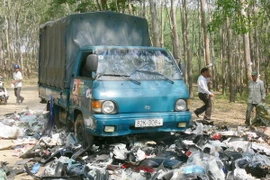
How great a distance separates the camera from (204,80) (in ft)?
37.2

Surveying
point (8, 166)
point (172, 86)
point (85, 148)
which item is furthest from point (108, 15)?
point (8, 166)

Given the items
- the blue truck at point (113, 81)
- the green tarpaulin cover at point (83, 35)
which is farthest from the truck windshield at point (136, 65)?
the green tarpaulin cover at point (83, 35)

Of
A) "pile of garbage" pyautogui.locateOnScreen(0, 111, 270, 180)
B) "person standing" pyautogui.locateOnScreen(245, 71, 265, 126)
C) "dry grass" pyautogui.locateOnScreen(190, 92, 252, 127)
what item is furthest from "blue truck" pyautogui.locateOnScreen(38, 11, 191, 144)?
"dry grass" pyautogui.locateOnScreen(190, 92, 252, 127)

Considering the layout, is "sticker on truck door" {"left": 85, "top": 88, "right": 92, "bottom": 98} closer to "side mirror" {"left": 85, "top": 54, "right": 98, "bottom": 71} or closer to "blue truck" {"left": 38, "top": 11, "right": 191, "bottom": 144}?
"blue truck" {"left": 38, "top": 11, "right": 191, "bottom": 144}

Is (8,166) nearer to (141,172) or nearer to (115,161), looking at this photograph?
(115,161)

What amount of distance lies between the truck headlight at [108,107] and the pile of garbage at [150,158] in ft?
2.01

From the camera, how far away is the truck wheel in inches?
284

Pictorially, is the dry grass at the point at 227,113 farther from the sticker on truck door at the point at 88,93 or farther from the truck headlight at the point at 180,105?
the sticker on truck door at the point at 88,93

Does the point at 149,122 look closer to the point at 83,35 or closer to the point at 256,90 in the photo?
the point at 83,35

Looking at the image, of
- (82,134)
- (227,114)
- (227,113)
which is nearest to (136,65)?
(82,134)

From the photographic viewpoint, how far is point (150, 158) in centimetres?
620

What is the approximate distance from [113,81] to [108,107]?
53 centimetres

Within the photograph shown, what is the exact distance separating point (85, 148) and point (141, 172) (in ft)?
5.70

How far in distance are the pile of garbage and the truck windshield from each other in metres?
1.14
